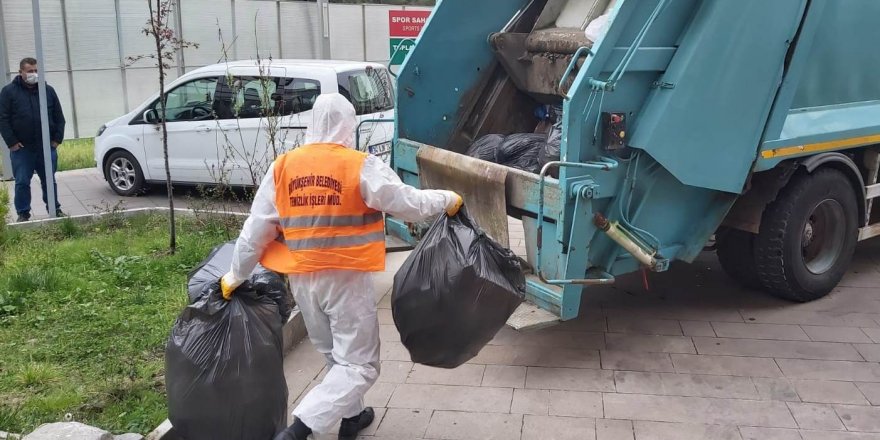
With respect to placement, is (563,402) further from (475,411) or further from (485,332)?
(485,332)

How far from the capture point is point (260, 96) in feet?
26.9

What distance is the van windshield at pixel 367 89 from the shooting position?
8.21 meters

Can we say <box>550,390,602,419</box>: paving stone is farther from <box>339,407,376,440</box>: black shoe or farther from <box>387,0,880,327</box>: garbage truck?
<box>339,407,376,440</box>: black shoe

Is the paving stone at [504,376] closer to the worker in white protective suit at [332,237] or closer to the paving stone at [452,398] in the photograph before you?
the paving stone at [452,398]

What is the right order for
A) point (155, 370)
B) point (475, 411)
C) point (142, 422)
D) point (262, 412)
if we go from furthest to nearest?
point (155, 370), point (475, 411), point (142, 422), point (262, 412)

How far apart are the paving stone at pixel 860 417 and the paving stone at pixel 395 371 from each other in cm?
207

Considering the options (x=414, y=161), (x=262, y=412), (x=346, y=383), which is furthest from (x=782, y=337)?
(x=262, y=412)

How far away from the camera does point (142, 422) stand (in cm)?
345

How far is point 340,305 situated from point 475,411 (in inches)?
38.1

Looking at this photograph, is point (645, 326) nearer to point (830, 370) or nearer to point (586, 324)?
point (586, 324)

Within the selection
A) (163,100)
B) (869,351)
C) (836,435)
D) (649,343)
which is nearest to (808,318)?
(869,351)

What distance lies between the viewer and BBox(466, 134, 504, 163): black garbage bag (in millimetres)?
4727

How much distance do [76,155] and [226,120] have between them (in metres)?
4.91

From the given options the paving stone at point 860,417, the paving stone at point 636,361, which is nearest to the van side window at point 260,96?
the paving stone at point 636,361
